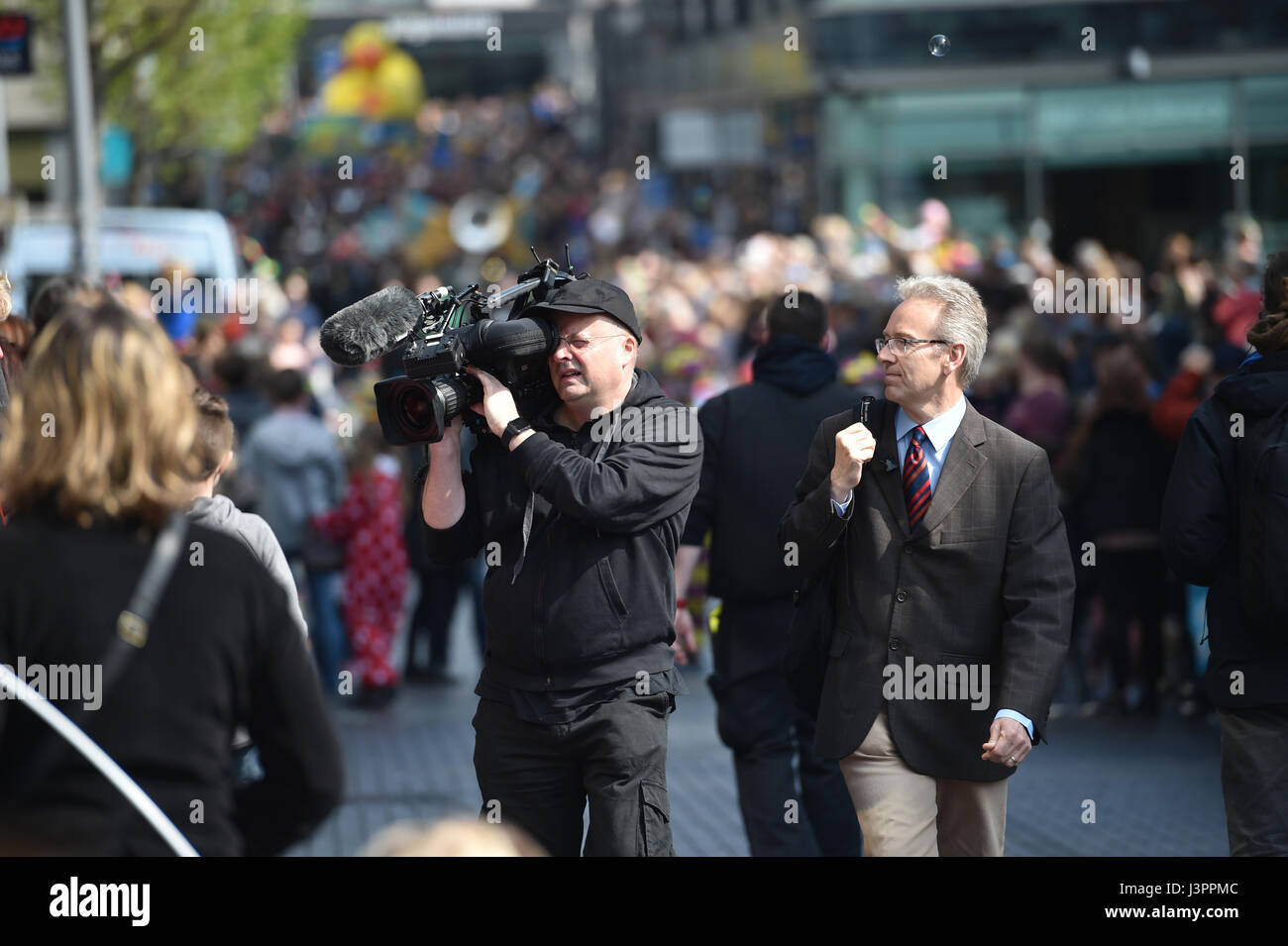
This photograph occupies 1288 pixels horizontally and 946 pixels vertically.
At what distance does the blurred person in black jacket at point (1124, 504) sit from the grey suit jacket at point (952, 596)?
4955mm

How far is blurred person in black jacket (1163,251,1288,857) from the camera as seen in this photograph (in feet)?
16.1

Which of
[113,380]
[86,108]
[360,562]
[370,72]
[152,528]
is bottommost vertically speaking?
[360,562]

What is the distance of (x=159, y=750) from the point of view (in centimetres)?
297

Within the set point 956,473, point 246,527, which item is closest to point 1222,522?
point 956,473

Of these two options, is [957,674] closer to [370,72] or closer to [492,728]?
[492,728]

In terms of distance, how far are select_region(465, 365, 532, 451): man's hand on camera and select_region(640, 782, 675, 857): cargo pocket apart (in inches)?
36.2

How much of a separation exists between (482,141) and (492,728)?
42.1 m
